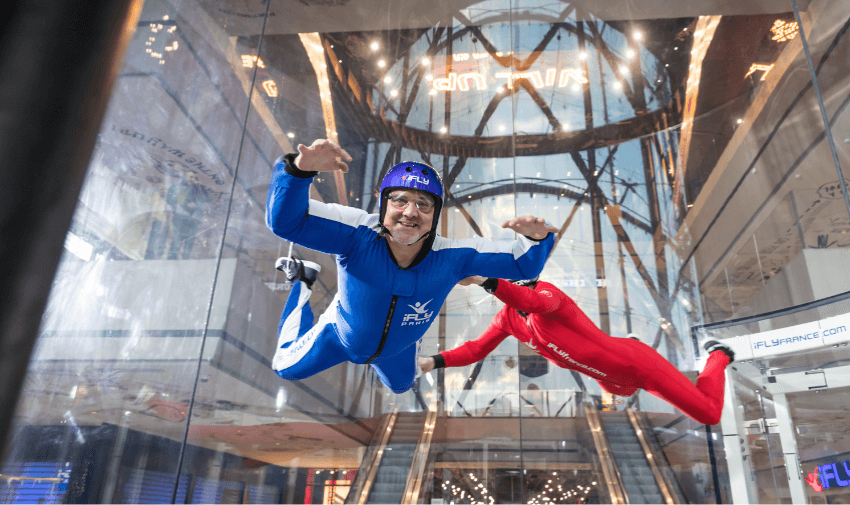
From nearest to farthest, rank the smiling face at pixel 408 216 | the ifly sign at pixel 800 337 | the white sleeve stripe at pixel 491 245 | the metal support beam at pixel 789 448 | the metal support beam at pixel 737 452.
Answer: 1. the smiling face at pixel 408 216
2. the white sleeve stripe at pixel 491 245
3. the ifly sign at pixel 800 337
4. the metal support beam at pixel 789 448
5. the metal support beam at pixel 737 452

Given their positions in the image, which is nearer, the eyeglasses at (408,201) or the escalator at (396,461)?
the eyeglasses at (408,201)

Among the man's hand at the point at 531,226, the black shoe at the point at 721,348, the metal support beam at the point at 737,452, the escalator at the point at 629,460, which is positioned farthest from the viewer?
the escalator at the point at 629,460

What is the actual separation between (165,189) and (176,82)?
3.05 feet

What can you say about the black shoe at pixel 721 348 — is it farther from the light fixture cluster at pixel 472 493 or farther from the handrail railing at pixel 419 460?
the handrail railing at pixel 419 460

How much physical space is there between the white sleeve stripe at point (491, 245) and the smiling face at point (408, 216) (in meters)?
0.28

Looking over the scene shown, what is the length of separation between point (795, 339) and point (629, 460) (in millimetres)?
2630

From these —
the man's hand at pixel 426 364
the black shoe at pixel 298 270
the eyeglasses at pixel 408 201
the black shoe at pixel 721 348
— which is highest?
the black shoe at pixel 298 270

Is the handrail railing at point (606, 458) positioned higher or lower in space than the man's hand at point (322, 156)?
lower

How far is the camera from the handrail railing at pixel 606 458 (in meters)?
6.24

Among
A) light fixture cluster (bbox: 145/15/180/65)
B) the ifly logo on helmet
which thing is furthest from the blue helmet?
light fixture cluster (bbox: 145/15/180/65)

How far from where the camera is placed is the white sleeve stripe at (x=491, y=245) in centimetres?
304

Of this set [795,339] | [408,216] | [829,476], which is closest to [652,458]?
[829,476]

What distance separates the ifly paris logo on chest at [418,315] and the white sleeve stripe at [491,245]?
37 centimetres

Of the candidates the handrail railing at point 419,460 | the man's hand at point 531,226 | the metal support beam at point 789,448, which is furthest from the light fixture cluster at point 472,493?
the man's hand at point 531,226
